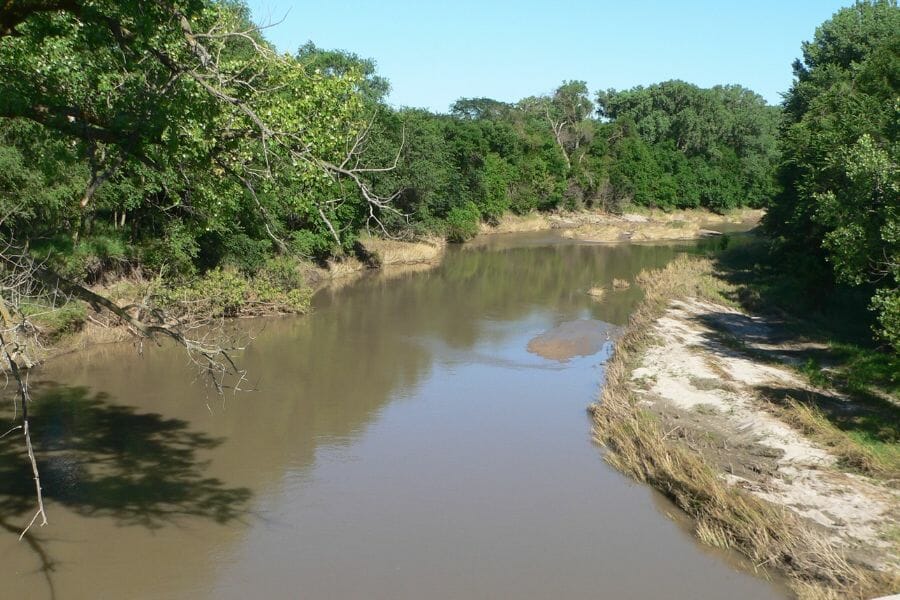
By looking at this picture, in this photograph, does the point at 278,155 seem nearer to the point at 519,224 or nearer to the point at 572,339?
the point at 572,339

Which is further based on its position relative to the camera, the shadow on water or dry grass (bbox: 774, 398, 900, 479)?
dry grass (bbox: 774, 398, 900, 479)

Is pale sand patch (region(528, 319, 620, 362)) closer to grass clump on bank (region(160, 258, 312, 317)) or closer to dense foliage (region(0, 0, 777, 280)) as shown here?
dense foliage (region(0, 0, 777, 280))

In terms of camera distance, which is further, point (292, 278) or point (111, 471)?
point (292, 278)

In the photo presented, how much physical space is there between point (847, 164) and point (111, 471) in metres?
16.7

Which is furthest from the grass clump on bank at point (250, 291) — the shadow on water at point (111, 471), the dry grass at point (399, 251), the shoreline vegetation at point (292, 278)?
the dry grass at point (399, 251)

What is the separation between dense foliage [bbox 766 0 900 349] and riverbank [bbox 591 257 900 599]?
93.9 inches

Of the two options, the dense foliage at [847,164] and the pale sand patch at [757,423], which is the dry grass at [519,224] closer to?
the dense foliage at [847,164]

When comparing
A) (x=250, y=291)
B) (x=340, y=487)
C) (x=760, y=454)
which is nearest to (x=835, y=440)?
(x=760, y=454)

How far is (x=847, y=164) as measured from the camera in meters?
17.7

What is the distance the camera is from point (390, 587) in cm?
1041

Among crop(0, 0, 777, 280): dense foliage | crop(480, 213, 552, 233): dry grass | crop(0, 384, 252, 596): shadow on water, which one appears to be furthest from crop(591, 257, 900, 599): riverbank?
crop(480, 213, 552, 233): dry grass

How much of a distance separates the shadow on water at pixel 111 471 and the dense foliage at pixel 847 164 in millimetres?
12349

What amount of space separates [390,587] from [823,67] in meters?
31.3

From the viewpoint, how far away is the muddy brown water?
1060 centimetres
